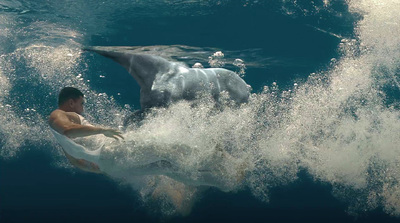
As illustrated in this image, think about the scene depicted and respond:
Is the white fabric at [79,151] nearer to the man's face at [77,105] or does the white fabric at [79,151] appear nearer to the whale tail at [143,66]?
the man's face at [77,105]

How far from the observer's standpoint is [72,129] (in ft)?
13.6

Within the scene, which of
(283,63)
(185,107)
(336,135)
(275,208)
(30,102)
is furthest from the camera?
(275,208)

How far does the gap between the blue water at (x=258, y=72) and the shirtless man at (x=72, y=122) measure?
3.92 ft

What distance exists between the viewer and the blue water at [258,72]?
25.9ft

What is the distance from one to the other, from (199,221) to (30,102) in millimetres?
14422

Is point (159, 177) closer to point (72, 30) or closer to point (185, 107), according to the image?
point (185, 107)

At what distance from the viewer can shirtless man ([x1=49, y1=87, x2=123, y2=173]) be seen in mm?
4023

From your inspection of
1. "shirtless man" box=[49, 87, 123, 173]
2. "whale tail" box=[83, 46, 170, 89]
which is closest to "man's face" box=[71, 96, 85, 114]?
"shirtless man" box=[49, 87, 123, 173]

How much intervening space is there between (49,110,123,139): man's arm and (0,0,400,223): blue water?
1.17 meters

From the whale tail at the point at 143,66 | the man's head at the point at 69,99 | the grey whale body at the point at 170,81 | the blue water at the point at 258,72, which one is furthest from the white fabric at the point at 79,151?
the whale tail at the point at 143,66

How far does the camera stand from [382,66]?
9.93 meters

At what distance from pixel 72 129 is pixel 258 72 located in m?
7.28

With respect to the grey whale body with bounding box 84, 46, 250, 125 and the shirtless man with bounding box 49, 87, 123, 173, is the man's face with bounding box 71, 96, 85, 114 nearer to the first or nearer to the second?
the shirtless man with bounding box 49, 87, 123, 173

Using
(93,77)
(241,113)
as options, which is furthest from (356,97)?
(93,77)
